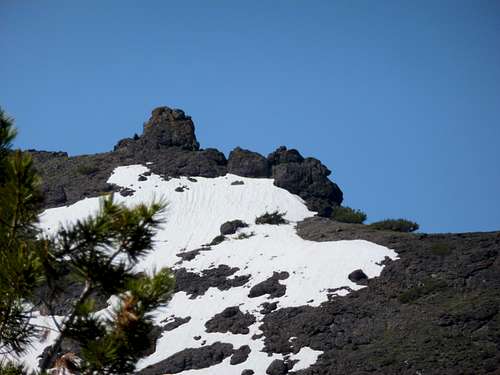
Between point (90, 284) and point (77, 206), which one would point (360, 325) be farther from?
point (77, 206)

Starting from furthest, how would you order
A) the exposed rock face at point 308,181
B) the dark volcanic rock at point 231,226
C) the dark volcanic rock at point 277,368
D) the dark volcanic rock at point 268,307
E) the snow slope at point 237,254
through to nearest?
1. the exposed rock face at point 308,181
2. the dark volcanic rock at point 231,226
3. the dark volcanic rock at point 268,307
4. the snow slope at point 237,254
5. the dark volcanic rock at point 277,368

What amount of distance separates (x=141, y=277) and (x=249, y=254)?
40.5 metres

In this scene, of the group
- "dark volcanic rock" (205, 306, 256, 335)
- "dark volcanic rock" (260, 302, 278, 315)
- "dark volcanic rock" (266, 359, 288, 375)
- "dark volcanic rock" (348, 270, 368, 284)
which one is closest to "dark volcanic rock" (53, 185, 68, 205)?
"dark volcanic rock" (205, 306, 256, 335)

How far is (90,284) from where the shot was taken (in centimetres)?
566

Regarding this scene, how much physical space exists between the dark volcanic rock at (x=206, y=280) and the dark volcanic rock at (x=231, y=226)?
740 cm

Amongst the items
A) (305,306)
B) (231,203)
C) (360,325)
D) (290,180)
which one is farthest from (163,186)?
(360,325)

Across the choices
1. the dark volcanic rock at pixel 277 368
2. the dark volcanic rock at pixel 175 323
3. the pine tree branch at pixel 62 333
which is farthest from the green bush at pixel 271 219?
the pine tree branch at pixel 62 333

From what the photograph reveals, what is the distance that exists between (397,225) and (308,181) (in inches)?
536

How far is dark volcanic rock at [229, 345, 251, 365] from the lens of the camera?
1192 inches

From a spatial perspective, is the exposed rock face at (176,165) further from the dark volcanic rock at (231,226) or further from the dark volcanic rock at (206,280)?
the dark volcanic rock at (206,280)

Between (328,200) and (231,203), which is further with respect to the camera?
(328,200)

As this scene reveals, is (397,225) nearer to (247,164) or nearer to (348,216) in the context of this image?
(348,216)

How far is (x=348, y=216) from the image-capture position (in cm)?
5919

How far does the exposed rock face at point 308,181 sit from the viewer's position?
6208 cm
